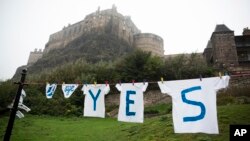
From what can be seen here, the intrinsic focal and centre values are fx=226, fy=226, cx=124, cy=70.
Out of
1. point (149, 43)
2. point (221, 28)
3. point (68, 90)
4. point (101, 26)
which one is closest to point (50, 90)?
point (68, 90)

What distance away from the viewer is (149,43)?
211 ft

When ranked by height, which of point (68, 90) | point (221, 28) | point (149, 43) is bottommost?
point (68, 90)

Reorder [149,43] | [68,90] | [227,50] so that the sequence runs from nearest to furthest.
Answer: [68,90] → [227,50] → [149,43]

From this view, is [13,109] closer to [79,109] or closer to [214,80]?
[214,80]

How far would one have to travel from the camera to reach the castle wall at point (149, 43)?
63906 millimetres

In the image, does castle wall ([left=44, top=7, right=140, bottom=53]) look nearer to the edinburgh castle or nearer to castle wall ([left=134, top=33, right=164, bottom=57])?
the edinburgh castle

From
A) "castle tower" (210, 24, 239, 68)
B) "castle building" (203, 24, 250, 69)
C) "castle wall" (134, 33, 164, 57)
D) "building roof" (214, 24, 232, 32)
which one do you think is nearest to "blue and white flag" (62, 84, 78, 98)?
"castle building" (203, 24, 250, 69)

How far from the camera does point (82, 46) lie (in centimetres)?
6075

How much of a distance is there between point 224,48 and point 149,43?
Result: 3683 centimetres

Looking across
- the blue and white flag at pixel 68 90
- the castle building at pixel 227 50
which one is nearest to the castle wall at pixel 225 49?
the castle building at pixel 227 50

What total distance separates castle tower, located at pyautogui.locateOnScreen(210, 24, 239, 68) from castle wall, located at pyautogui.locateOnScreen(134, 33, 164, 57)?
34380 mm

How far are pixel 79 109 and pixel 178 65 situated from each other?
11155 millimetres

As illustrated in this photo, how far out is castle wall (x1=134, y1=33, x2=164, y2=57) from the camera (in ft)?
210

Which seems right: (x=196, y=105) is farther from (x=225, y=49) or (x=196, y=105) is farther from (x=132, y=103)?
(x=225, y=49)
